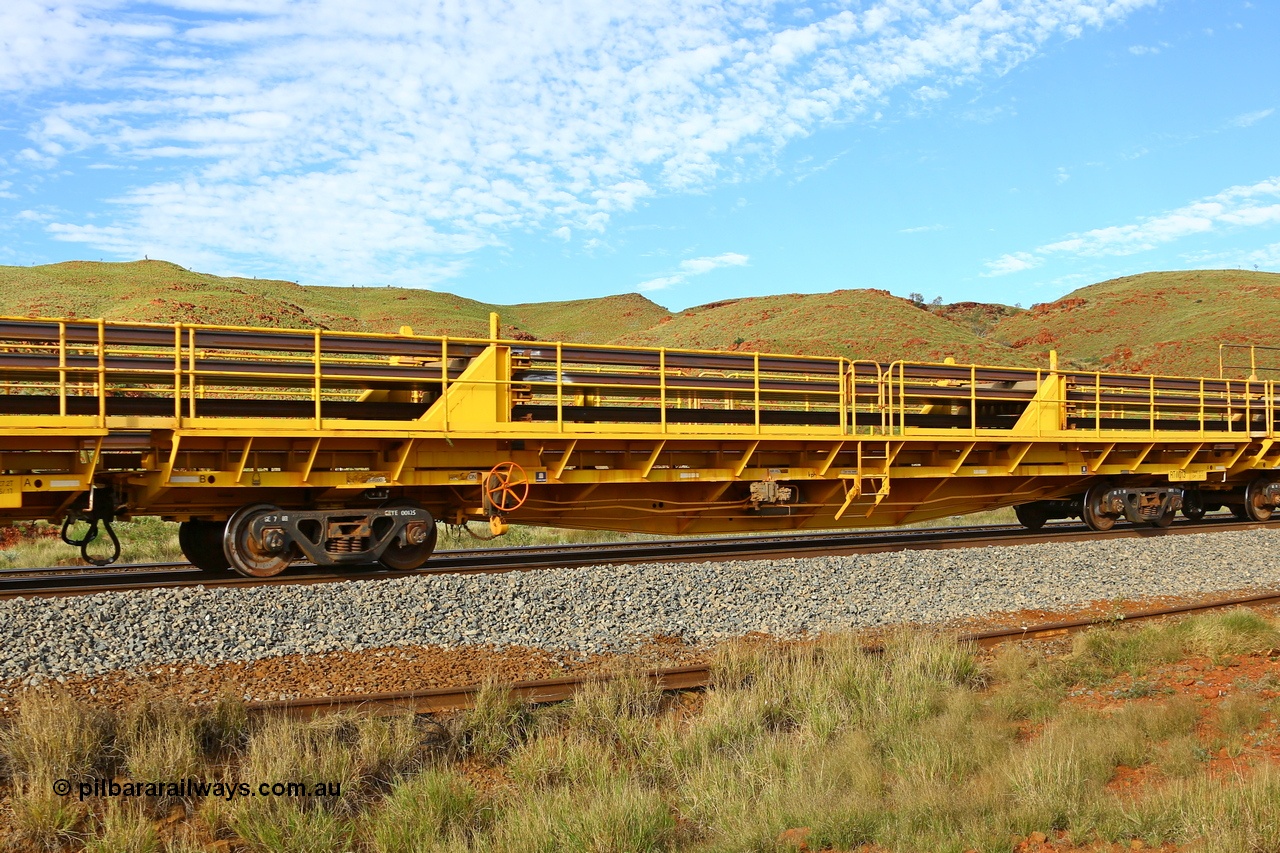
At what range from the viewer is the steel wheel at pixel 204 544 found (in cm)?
1102

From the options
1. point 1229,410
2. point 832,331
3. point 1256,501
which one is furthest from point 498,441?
point 832,331

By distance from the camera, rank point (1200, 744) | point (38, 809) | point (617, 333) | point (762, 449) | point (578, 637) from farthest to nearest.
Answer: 1. point (617, 333)
2. point (762, 449)
3. point (578, 637)
4. point (1200, 744)
5. point (38, 809)

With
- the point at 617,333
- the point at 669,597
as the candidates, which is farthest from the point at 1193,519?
the point at 617,333

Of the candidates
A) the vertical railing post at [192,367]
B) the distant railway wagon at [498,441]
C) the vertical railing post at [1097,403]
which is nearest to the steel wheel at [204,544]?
the distant railway wagon at [498,441]

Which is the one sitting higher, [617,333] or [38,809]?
[617,333]

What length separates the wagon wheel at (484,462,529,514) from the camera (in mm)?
11336

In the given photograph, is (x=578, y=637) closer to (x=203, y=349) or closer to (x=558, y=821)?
(x=558, y=821)

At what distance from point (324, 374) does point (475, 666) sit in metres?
4.37

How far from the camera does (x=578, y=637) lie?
28.2ft

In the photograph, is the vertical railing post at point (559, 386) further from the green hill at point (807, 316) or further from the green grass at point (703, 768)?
the green hill at point (807, 316)

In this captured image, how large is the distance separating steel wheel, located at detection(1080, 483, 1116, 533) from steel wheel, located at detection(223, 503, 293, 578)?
14.1 meters

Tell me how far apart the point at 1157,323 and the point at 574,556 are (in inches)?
3277

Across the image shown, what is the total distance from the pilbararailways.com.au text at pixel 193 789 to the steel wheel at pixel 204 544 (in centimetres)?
605

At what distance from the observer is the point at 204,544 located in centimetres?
1108
